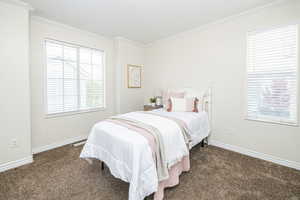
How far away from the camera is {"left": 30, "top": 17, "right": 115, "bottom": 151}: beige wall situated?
8.38 ft

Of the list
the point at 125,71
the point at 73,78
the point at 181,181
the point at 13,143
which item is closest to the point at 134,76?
the point at 125,71

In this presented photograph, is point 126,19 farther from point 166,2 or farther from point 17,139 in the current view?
point 17,139

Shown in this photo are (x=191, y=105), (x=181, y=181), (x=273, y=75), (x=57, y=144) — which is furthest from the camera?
(x=57, y=144)

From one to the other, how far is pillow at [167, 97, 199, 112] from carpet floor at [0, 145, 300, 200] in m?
0.93

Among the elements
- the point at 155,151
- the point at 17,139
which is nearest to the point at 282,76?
the point at 155,151

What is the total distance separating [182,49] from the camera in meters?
3.36

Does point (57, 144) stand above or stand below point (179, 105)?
below

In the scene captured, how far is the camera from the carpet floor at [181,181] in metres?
1.56

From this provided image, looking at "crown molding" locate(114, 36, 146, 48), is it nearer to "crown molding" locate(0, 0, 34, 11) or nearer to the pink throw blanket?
"crown molding" locate(0, 0, 34, 11)

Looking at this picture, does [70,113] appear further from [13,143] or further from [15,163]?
[15,163]

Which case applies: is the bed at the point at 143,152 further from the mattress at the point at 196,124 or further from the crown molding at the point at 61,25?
the crown molding at the point at 61,25

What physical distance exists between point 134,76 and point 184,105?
6.32 feet

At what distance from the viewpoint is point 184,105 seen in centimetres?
278

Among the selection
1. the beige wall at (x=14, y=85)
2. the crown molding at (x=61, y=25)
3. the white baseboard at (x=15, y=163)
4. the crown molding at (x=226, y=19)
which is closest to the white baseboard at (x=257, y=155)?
the crown molding at (x=226, y=19)
